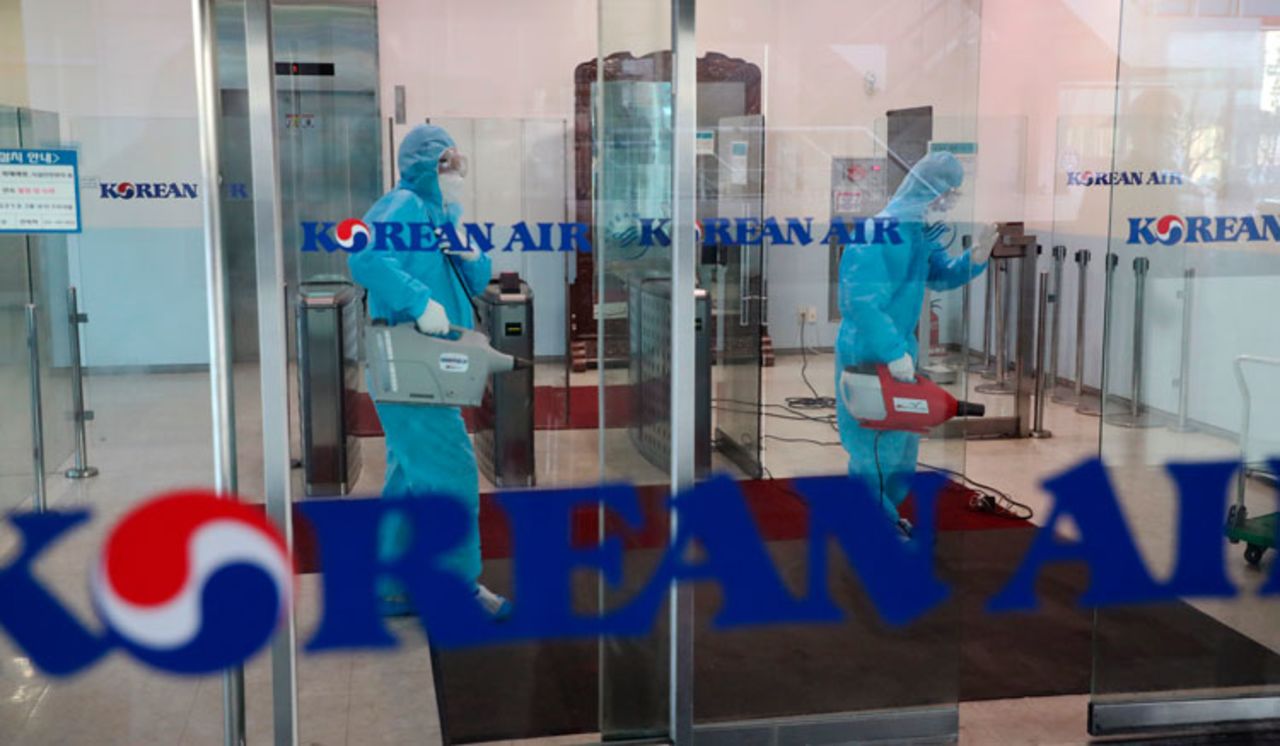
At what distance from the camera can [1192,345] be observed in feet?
12.3

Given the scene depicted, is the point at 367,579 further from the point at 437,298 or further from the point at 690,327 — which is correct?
the point at 690,327

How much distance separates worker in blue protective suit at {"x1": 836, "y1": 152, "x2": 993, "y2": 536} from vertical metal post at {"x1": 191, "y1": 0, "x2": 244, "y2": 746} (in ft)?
5.33

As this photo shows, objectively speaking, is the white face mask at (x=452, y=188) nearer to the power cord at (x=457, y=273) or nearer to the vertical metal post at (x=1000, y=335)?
the power cord at (x=457, y=273)

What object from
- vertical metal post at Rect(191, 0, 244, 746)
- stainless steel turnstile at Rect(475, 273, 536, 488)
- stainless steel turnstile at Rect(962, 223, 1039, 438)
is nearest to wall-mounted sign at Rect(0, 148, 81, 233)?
vertical metal post at Rect(191, 0, 244, 746)

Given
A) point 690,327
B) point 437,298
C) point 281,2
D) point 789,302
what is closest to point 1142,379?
point 789,302

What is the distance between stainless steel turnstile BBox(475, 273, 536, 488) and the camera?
3582 millimetres

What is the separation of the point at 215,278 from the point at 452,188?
2.48 ft

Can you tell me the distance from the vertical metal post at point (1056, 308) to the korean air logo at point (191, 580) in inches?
240

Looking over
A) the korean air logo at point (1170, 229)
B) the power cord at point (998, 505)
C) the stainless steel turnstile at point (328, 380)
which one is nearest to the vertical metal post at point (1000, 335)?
the power cord at point (998, 505)

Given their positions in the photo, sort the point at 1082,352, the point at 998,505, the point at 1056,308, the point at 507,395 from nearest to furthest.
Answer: the point at 507,395, the point at 998,505, the point at 1056,308, the point at 1082,352

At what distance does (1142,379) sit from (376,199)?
225cm

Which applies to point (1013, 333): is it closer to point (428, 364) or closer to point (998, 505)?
point (998, 505)

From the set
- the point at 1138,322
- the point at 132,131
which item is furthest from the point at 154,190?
the point at 1138,322

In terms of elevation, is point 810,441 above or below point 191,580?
above
